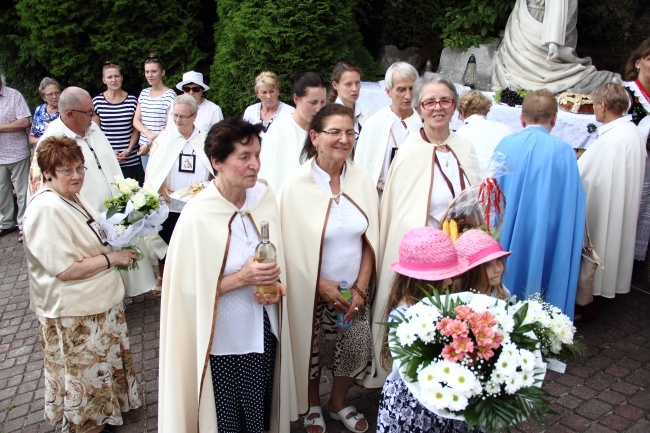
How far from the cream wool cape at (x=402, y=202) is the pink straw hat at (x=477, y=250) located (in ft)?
2.59

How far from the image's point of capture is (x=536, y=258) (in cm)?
436

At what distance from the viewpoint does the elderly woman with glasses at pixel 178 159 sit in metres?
5.11

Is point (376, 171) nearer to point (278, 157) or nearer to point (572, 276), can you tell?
point (278, 157)

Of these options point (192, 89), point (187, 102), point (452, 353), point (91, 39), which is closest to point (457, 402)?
point (452, 353)

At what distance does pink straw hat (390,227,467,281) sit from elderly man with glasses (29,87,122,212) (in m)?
2.70

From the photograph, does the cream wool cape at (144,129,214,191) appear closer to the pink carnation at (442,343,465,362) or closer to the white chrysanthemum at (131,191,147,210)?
the white chrysanthemum at (131,191,147,210)

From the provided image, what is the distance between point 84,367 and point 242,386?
3.66 feet

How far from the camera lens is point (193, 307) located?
2.89 m

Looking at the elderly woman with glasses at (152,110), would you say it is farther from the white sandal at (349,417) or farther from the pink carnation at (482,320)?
the pink carnation at (482,320)

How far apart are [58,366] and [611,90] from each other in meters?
4.94

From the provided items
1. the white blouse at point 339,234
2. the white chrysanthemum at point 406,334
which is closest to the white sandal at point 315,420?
the white blouse at point 339,234

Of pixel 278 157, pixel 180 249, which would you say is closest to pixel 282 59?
pixel 278 157

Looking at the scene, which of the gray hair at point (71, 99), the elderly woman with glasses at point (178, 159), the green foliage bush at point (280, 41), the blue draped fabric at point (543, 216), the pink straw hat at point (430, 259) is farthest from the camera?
the green foliage bush at point (280, 41)

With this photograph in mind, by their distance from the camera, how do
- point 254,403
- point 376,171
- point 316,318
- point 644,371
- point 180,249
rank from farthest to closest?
point 376,171 < point 644,371 < point 316,318 < point 254,403 < point 180,249
